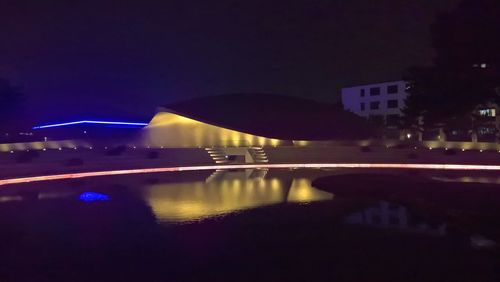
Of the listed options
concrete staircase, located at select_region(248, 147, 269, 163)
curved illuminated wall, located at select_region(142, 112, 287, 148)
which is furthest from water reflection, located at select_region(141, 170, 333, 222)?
curved illuminated wall, located at select_region(142, 112, 287, 148)

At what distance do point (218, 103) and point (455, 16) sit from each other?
32.0m

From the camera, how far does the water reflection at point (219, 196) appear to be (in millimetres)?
16281

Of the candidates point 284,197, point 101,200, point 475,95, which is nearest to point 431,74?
point 475,95

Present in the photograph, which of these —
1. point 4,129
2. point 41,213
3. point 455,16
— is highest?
point 455,16

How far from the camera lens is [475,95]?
24.8 meters

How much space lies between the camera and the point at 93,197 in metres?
20.7

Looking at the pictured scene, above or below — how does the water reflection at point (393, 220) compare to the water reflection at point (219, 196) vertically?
below

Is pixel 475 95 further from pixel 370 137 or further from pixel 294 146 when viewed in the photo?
pixel 370 137

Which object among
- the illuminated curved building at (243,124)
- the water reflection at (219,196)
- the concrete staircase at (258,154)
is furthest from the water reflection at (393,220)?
the illuminated curved building at (243,124)

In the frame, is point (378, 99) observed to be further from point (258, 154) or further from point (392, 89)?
point (258, 154)

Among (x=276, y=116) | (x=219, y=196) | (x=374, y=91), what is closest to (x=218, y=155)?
(x=276, y=116)

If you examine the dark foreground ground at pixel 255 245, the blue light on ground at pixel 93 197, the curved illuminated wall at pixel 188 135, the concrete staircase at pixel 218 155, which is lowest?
the dark foreground ground at pixel 255 245

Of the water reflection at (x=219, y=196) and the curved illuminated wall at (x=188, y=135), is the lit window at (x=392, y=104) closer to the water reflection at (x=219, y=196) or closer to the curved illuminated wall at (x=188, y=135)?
the curved illuminated wall at (x=188, y=135)

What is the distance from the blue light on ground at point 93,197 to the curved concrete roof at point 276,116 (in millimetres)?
26528
